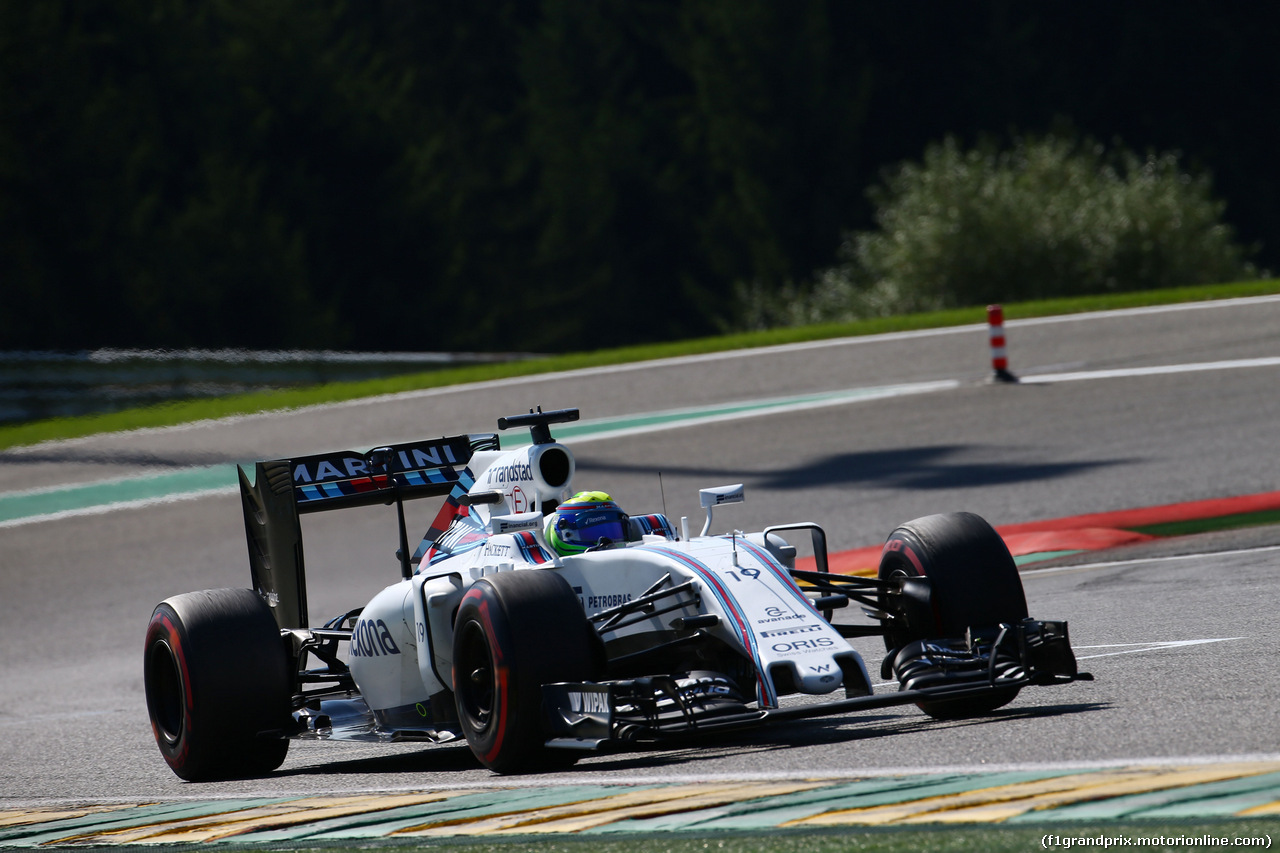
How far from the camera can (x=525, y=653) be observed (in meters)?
6.01

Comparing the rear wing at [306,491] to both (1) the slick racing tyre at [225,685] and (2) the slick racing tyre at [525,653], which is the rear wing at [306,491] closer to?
(1) the slick racing tyre at [225,685]

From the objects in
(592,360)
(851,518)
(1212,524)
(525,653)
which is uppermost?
(592,360)

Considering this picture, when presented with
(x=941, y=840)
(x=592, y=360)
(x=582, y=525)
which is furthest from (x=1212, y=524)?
(x=592, y=360)

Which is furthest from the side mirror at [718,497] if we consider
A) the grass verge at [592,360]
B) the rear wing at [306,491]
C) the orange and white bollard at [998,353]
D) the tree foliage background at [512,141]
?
the tree foliage background at [512,141]

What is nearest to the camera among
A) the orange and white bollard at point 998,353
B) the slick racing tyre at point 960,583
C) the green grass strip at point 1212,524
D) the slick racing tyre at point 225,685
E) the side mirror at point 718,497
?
the slick racing tyre at point 960,583

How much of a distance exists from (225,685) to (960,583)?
10.5 ft

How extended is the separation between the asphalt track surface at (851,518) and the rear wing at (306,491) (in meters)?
0.87

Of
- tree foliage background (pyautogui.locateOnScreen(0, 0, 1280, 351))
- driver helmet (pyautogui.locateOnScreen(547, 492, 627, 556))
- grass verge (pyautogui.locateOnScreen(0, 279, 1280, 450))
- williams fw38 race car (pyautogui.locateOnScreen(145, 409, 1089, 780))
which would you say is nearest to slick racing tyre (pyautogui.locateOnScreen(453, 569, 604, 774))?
williams fw38 race car (pyautogui.locateOnScreen(145, 409, 1089, 780))

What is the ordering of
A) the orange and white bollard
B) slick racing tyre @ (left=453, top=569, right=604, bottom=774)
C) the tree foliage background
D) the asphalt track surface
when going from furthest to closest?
the tree foliage background < the orange and white bollard < the asphalt track surface < slick racing tyre @ (left=453, top=569, right=604, bottom=774)

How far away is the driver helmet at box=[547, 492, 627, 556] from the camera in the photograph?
6.96 m

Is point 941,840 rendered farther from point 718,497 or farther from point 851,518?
point 851,518

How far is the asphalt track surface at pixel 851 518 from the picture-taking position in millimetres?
6141

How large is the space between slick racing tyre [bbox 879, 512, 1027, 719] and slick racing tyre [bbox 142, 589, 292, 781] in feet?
9.00

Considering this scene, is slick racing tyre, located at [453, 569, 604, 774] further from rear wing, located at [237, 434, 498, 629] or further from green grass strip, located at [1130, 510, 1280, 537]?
green grass strip, located at [1130, 510, 1280, 537]
